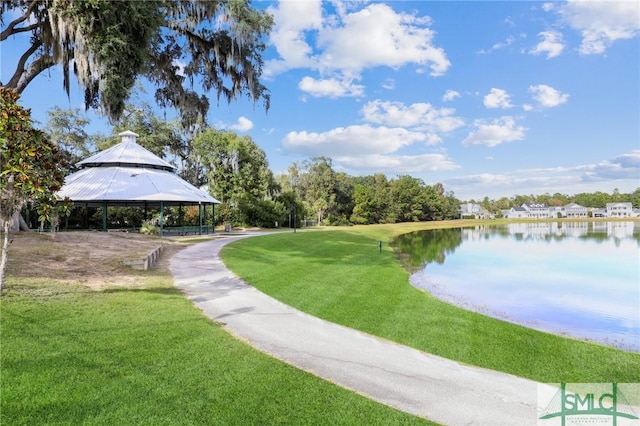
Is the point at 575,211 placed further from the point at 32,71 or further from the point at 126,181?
the point at 32,71

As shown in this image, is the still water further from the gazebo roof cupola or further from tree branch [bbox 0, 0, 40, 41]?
the gazebo roof cupola

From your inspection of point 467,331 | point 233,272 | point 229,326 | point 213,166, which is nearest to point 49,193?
point 229,326

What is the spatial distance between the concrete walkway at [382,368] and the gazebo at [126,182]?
55.5 ft

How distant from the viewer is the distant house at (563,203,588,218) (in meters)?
124

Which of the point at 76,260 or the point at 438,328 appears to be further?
the point at 76,260

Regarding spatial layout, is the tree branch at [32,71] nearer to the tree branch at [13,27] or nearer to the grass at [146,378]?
the tree branch at [13,27]

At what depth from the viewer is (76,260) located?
34.1 feet

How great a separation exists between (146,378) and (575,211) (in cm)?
14855

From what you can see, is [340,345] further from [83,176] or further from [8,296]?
[83,176]

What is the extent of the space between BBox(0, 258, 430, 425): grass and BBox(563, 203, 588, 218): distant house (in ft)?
478

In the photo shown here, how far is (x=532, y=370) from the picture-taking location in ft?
18.0

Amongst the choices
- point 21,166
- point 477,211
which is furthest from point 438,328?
point 477,211

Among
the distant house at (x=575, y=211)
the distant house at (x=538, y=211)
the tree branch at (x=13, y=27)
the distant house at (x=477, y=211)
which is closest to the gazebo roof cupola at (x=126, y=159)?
the tree branch at (x=13, y=27)

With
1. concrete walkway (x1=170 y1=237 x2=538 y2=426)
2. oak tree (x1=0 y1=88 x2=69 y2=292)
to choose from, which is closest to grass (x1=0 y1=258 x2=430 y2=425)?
concrete walkway (x1=170 y1=237 x2=538 y2=426)
